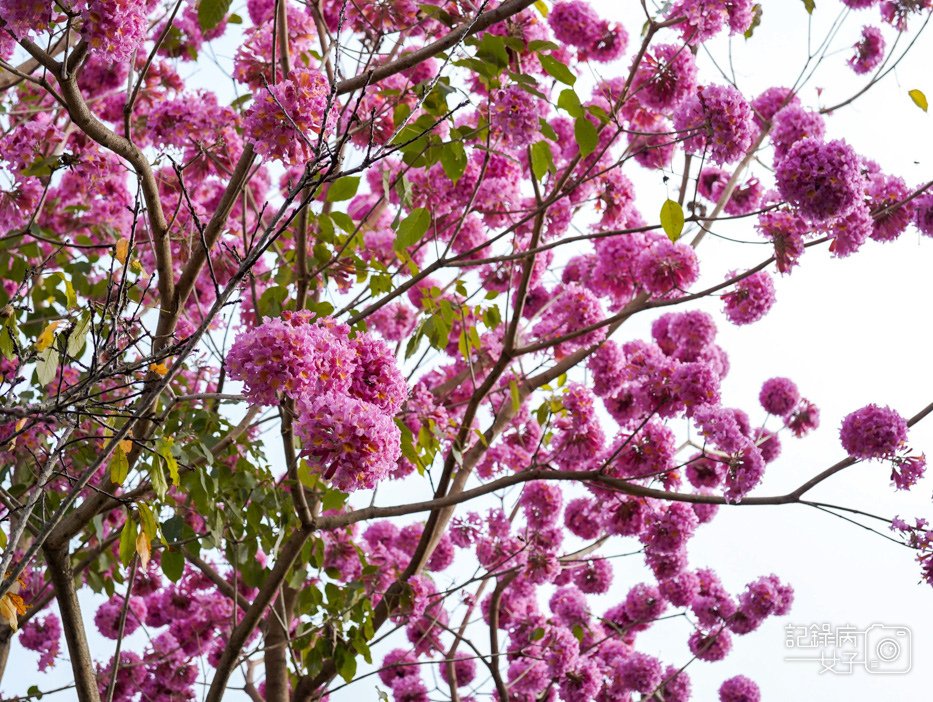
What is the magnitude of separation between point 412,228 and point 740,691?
3247 mm

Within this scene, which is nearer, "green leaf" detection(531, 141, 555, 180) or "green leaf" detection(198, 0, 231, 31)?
"green leaf" detection(198, 0, 231, 31)

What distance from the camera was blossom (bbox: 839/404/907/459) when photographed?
273 cm

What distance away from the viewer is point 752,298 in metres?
3.19

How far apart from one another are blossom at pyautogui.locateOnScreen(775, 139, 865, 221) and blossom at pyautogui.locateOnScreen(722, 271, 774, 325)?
0.72 m

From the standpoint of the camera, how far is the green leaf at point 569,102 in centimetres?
223

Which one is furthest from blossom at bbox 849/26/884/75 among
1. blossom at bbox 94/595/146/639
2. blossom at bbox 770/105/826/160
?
blossom at bbox 94/595/146/639

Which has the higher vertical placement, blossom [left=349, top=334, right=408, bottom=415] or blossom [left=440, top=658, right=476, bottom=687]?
blossom [left=440, top=658, right=476, bottom=687]

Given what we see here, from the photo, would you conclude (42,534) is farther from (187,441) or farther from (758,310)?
(758,310)

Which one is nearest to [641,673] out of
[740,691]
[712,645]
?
[712,645]

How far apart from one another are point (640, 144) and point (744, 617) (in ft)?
7.26

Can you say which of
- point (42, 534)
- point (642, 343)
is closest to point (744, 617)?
point (642, 343)

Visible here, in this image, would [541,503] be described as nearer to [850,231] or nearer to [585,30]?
[850,231]

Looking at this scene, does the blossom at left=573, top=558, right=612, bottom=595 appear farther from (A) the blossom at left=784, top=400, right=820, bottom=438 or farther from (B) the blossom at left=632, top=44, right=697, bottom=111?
(B) the blossom at left=632, top=44, right=697, bottom=111

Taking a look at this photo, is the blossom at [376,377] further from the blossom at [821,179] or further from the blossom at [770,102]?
the blossom at [770,102]
